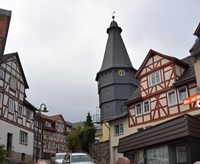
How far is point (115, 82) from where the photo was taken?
43625 millimetres

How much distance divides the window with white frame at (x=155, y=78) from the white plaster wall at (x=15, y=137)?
1464 cm

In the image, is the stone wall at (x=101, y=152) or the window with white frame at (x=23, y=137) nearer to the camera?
the stone wall at (x=101, y=152)

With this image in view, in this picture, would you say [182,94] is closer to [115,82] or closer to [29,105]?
[29,105]

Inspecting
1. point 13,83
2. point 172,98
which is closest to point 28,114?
point 13,83

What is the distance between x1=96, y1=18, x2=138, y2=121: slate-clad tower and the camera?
42844mm

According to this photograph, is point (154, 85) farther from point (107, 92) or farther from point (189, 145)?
point (107, 92)

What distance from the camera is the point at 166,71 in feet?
84.5

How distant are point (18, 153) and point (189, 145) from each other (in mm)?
20009

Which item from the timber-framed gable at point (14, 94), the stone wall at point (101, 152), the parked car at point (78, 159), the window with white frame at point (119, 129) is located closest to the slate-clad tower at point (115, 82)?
the stone wall at point (101, 152)

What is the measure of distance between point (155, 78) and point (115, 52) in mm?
22292

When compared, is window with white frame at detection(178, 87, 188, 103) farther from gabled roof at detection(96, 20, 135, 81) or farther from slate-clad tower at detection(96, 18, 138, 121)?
gabled roof at detection(96, 20, 135, 81)

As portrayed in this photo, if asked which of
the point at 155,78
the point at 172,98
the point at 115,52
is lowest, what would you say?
the point at 172,98

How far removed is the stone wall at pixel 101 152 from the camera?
3116 centimetres

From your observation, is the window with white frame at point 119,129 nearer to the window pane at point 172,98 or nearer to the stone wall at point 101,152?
the stone wall at point 101,152
